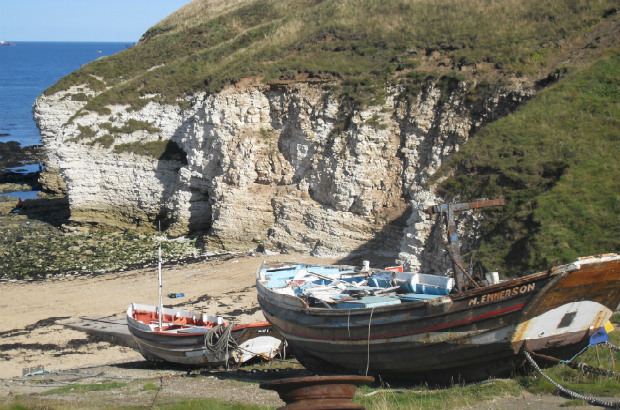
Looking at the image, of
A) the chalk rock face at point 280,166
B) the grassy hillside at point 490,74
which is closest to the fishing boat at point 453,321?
the grassy hillside at point 490,74

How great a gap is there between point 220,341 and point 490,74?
1894 cm

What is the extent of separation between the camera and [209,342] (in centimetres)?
2005

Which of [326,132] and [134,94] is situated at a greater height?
[134,94]

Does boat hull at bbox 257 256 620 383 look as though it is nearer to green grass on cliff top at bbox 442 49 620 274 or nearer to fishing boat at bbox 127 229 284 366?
fishing boat at bbox 127 229 284 366

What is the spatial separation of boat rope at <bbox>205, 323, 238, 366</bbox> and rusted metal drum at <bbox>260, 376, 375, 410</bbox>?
14.3 meters

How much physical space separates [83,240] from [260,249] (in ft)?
36.3

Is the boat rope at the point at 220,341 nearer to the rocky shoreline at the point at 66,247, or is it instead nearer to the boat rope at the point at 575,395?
the boat rope at the point at 575,395

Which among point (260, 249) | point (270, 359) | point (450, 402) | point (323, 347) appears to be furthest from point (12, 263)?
point (450, 402)

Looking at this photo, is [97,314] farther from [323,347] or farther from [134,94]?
[134,94]

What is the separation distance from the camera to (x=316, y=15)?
158 ft

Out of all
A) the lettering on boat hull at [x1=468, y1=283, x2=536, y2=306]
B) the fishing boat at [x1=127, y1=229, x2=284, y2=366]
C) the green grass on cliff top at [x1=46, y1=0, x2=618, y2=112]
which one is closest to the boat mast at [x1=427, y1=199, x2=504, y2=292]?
the lettering on boat hull at [x1=468, y1=283, x2=536, y2=306]

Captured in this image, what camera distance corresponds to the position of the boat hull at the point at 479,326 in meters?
12.7

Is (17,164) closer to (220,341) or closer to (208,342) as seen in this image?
(208,342)

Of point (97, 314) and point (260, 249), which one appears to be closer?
point (97, 314)
